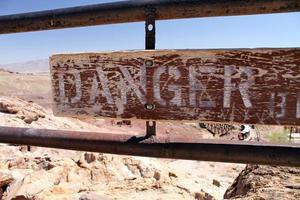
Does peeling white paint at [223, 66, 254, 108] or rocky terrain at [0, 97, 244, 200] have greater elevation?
peeling white paint at [223, 66, 254, 108]

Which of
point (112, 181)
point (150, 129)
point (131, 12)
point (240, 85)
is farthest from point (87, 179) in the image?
point (240, 85)

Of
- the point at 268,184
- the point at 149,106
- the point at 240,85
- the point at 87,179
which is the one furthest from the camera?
the point at 87,179

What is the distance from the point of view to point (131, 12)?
1798mm

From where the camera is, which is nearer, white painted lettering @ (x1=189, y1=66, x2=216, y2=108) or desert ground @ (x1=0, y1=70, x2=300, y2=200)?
white painted lettering @ (x1=189, y1=66, x2=216, y2=108)

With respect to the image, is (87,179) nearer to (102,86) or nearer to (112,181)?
(112,181)

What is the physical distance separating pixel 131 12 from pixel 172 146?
624 mm

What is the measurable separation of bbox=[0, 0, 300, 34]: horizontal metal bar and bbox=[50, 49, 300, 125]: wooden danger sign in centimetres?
19

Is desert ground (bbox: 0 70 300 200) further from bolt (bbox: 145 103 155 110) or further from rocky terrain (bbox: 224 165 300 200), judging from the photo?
bolt (bbox: 145 103 155 110)

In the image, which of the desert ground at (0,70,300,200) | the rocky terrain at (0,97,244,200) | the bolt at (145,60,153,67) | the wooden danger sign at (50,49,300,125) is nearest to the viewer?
the wooden danger sign at (50,49,300,125)

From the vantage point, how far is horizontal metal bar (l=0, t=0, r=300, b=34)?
5.38 ft

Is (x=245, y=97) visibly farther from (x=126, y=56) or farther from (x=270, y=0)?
(x=126, y=56)

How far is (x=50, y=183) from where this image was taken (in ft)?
17.5

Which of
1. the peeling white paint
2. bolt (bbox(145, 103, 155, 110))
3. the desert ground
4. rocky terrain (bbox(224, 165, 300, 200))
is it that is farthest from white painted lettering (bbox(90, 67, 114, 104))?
rocky terrain (bbox(224, 165, 300, 200))

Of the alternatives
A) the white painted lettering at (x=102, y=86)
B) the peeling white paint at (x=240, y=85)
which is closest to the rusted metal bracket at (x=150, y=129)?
the white painted lettering at (x=102, y=86)
